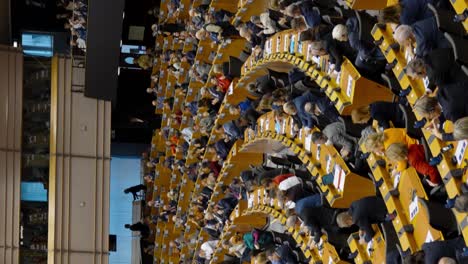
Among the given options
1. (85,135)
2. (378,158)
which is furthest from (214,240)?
(378,158)

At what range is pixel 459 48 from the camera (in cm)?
815

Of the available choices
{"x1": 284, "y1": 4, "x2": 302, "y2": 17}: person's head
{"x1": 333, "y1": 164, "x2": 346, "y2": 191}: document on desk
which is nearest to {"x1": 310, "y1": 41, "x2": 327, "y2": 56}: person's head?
{"x1": 284, "y1": 4, "x2": 302, "y2": 17}: person's head

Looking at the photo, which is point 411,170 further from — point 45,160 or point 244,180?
point 45,160

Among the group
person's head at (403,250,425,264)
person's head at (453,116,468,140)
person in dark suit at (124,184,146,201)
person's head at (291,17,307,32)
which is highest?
person's head at (291,17,307,32)

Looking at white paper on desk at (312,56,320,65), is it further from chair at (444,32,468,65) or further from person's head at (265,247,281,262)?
chair at (444,32,468,65)

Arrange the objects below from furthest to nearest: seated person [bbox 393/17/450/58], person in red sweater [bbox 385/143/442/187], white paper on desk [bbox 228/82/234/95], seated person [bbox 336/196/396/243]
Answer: white paper on desk [bbox 228/82/234/95] → seated person [bbox 336/196/396/243] → person in red sweater [bbox 385/143/442/187] → seated person [bbox 393/17/450/58]

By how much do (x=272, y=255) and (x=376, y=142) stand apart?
3968 millimetres

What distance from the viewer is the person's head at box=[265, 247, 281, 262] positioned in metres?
12.7

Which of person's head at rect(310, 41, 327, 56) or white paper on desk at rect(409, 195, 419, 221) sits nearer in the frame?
white paper on desk at rect(409, 195, 419, 221)

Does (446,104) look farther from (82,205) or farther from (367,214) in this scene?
(82,205)

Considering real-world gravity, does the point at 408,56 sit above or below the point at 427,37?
below

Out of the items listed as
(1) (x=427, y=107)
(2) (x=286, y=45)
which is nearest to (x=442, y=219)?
(1) (x=427, y=107)

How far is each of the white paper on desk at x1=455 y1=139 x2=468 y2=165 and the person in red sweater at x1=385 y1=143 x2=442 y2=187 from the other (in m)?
0.61

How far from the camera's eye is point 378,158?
1005cm
